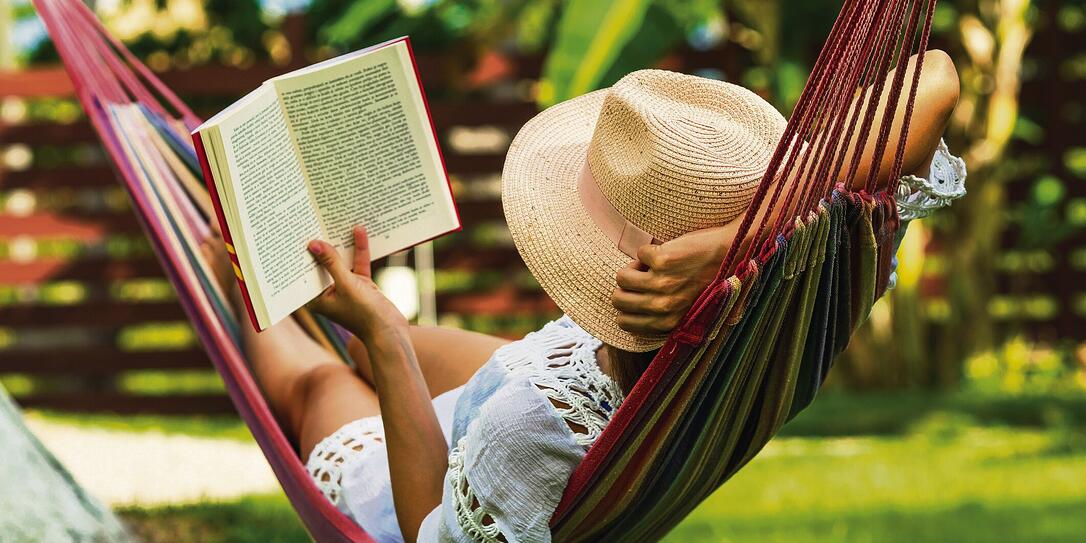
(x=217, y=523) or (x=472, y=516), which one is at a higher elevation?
(x=472, y=516)

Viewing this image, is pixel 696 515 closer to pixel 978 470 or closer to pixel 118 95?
pixel 978 470

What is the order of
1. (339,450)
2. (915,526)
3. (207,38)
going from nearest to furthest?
(339,450)
(915,526)
(207,38)

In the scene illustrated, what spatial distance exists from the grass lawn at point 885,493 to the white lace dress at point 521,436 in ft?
4.43

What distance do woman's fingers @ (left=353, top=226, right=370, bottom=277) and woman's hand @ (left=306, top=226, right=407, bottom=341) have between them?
0.17 feet

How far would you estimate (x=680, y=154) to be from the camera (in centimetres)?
133

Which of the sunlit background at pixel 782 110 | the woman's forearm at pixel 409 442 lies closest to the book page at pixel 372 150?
the woman's forearm at pixel 409 442

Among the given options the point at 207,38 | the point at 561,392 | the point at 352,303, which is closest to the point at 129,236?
the point at 207,38

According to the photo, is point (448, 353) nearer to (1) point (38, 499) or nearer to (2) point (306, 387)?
(2) point (306, 387)

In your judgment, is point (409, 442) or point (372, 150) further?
point (372, 150)

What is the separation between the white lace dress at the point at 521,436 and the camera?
135 centimetres

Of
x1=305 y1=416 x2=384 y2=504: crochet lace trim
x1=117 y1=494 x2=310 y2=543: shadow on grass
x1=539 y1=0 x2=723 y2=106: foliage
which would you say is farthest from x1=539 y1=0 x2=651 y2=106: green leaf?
x1=305 y1=416 x2=384 y2=504: crochet lace trim

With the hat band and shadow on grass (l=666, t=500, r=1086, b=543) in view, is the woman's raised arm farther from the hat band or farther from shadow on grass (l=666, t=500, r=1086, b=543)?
shadow on grass (l=666, t=500, r=1086, b=543)

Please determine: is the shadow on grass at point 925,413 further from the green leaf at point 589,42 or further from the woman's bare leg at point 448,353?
the woman's bare leg at point 448,353

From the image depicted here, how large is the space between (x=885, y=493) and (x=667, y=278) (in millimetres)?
2149
